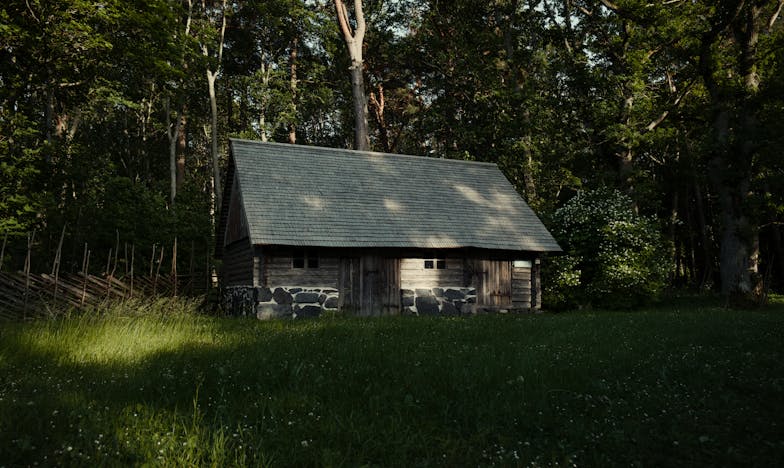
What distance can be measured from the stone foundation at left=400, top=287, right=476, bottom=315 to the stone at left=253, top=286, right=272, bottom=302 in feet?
16.5

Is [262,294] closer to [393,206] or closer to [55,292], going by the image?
[55,292]

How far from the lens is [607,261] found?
23281 mm

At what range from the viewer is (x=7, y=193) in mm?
18844

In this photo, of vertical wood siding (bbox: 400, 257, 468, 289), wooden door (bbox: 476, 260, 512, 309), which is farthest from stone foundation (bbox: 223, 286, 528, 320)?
wooden door (bbox: 476, 260, 512, 309)

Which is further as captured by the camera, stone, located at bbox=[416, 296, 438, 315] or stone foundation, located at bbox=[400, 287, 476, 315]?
stone, located at bbox=[416, 296, 438, 315]

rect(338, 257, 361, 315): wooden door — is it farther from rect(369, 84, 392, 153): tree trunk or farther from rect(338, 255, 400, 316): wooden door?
rect(369, 84, 392, 153): tree trunk

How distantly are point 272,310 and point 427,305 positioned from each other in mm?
5921

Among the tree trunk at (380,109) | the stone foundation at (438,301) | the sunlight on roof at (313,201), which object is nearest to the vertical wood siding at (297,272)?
the sunlight on roof at (313,201)

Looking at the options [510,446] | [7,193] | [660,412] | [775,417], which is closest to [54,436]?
[510,446]

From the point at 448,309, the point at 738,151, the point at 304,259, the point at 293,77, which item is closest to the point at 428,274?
the point at 448,309

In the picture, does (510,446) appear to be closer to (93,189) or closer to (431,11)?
(93,189)

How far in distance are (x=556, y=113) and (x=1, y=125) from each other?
87.0 ft

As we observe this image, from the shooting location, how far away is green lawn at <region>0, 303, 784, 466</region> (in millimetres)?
4930

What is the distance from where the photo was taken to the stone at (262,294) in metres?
18.4
